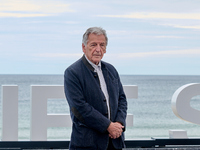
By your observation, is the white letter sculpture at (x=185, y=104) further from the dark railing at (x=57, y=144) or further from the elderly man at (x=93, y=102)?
the elderly man at (x=93, y=102)

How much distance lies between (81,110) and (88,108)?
0.18 ft

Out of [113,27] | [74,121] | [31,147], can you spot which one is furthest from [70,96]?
[113,27]

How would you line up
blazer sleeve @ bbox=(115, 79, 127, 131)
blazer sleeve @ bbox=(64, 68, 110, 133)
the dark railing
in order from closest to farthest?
blazer sleeve @ bbox=(64, 68, 110, 133) < blazer sleeve @ bbox=(115, 79, 127, 131) < the dark railing

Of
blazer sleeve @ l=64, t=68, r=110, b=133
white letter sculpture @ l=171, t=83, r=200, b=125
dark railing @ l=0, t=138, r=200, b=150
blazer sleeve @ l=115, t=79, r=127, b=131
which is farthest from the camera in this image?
white letter sculpture @ l=171, t=83, r=200, b=125

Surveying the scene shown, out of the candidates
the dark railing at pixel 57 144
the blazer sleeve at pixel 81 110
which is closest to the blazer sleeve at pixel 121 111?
the blazer sleeve at pixel 81 110

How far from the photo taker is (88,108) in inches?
115

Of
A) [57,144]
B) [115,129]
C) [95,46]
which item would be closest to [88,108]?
[115,129]

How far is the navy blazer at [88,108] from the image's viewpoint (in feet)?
9.59

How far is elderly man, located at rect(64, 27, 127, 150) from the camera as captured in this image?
2.93m

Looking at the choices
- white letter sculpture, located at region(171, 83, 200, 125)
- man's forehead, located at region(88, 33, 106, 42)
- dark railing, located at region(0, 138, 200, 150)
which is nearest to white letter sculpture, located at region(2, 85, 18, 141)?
dark railing, located at region(0, 138, 200, 150)

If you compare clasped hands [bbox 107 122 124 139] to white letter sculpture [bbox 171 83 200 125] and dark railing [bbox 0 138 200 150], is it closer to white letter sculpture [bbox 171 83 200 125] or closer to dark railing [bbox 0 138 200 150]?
dark railing [bbox 0 138 200 150]

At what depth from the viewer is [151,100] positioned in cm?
3391

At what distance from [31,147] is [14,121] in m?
0.40

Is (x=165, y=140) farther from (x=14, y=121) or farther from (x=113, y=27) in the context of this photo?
(x=113, y=27)
